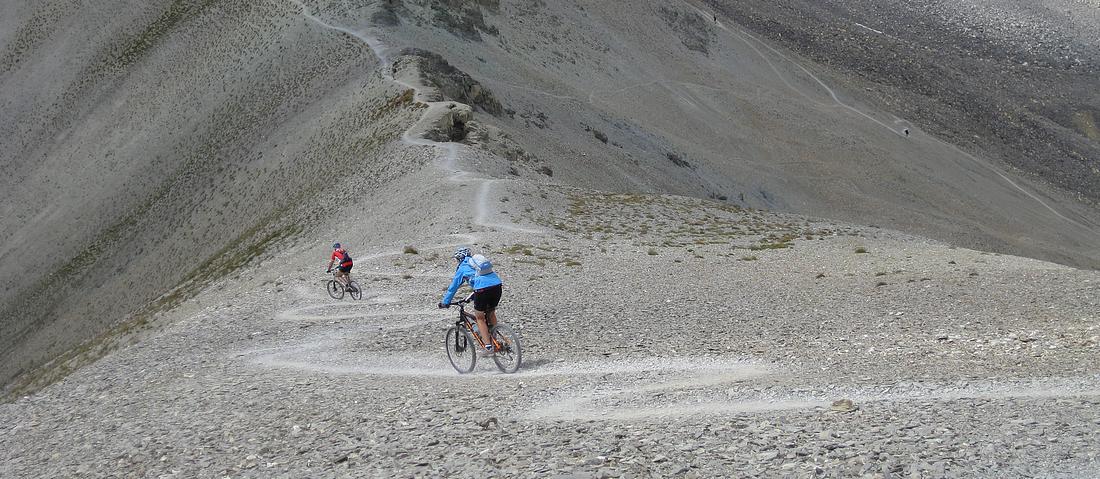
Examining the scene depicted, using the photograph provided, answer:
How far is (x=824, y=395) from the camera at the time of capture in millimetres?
12742

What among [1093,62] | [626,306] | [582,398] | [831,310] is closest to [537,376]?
[582,398]

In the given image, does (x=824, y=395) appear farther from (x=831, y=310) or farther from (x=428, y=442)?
(x=831, y=310)

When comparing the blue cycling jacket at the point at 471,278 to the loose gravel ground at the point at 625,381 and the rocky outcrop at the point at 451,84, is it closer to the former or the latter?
the loose gravel ground at the point at 625,381

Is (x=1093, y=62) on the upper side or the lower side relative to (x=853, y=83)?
lower

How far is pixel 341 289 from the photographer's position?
26281 mm

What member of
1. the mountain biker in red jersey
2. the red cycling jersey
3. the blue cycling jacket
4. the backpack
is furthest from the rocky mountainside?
the backpack

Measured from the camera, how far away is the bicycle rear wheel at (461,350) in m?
16.4

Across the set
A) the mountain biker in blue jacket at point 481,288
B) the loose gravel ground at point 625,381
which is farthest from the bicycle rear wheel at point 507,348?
the loose gravel ground at point 625,381

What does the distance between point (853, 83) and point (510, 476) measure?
357 feet

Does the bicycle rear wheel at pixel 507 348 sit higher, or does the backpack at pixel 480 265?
the backpack at pixel 480 265

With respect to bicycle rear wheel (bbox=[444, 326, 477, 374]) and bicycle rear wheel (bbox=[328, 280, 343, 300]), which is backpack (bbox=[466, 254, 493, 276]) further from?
bicycle rear wheel (bbox=[328, 280, 343, 300])

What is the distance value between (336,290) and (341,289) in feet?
0.64

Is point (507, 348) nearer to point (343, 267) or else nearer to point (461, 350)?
point (461, 350)

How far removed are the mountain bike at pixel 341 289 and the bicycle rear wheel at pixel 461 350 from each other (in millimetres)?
9716
